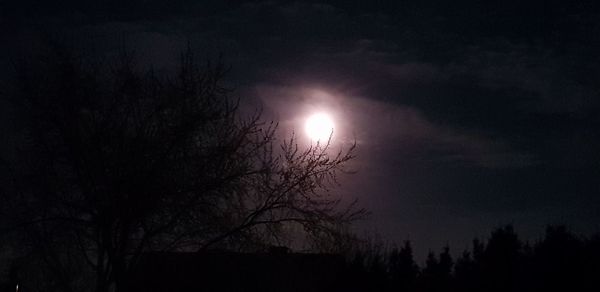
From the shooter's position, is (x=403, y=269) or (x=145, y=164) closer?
(x=145, y=164)

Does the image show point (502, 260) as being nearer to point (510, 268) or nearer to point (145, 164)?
point (510, 268)

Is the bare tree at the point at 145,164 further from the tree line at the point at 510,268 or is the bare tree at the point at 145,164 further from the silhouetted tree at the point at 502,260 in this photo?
the silhouetted tree at the point at 502,260

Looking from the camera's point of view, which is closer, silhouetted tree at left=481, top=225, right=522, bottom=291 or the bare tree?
the bare tree

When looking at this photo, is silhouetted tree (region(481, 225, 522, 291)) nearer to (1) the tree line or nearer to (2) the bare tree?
(1) the tree line

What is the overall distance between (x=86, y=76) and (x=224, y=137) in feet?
13.9

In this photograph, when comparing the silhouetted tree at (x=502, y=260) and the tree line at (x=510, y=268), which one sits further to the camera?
the silhouetted tree at (x=502, y=260)

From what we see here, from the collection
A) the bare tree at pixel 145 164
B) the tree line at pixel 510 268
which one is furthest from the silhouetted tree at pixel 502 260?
the bare tree at pixel 145 164

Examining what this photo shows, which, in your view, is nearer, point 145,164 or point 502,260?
point 145,164

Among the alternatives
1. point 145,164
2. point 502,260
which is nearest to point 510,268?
point 502,260

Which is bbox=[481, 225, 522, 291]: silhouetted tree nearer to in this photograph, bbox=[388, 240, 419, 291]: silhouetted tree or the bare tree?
bbox=[388, 240, 419, 291]: silhouetted tree

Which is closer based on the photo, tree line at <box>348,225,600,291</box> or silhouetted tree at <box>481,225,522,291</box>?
tree line at <box>348,225,600,291</box>

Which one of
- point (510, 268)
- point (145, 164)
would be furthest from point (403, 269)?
point (145, 164)

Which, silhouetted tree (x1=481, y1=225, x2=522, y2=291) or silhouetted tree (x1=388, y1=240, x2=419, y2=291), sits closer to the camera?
silhouetted tree (x1=388, y1=240, x2=419, y2=291)

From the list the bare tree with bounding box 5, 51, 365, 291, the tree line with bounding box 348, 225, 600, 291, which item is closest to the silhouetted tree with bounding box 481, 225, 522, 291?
the tree line with bounding box 348, 225, 600, 291
